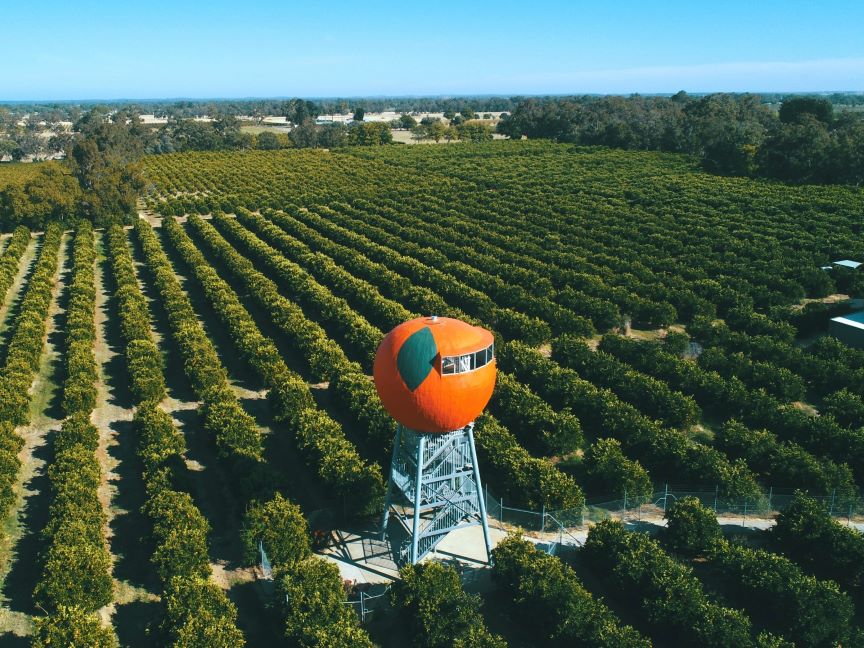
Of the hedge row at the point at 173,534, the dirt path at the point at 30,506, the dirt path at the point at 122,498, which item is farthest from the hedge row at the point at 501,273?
the dirt path at the point at 30,506

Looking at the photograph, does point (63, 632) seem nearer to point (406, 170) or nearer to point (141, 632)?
point (141, 632)

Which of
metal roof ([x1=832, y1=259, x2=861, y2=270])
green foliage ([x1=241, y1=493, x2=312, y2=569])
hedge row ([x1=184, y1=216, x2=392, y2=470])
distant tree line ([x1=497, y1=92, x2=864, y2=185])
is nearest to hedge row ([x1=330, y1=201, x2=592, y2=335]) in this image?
hedge row ([x1=184, y1=216, x2=392, y2=470])

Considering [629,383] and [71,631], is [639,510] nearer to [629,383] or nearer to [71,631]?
[629,383]

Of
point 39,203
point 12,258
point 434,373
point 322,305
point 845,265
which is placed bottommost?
point 322,305

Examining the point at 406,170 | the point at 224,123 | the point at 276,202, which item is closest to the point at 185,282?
the point at 276,202

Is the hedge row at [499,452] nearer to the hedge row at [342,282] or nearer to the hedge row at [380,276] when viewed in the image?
the hedge row at [342,282]

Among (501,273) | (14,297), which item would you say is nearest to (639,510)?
(501,273)

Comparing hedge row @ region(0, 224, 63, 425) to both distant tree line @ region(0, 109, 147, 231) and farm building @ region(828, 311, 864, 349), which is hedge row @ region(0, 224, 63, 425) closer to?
distant tree line @ region(0, 109, 147, 231)
